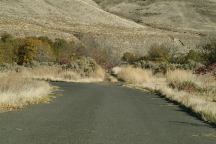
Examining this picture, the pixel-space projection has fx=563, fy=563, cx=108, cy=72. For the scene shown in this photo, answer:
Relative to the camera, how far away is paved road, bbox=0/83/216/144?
11.2m

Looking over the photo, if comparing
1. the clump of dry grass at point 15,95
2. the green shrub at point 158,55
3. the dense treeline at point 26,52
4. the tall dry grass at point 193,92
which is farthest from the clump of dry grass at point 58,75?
the green shrub at point 158,55

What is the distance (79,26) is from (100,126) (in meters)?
105

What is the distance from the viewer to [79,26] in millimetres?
117000

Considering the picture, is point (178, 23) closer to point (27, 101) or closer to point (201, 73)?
point (201, 73)

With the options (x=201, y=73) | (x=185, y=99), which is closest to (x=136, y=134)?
(x=185, y=99)

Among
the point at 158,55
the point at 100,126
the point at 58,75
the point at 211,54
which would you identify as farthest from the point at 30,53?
the point at 100,126

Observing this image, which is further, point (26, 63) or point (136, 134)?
point (26, 63)

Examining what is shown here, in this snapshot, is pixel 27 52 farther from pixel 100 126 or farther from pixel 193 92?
pixel 100 126

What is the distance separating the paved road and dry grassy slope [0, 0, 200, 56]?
2077 inches

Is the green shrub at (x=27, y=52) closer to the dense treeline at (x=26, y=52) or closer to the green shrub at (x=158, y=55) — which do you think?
the dense treeline at (x=26, y=52)

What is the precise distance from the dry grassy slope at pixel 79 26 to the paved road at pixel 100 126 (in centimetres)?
5276

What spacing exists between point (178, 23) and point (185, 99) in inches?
5665

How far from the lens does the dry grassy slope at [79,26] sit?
91.0 m

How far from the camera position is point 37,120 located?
13.8 m
